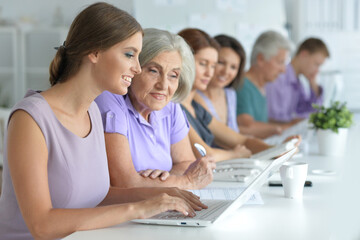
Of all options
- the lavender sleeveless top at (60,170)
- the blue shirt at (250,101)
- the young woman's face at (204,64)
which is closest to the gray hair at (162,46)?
the lavender sleeveless top at (60,170)

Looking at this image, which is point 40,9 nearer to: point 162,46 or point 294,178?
point 162,46

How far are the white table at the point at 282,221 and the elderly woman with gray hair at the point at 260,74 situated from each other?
204cm

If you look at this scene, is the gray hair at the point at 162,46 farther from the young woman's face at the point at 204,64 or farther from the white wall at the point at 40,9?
the white wall at the point at 40,9

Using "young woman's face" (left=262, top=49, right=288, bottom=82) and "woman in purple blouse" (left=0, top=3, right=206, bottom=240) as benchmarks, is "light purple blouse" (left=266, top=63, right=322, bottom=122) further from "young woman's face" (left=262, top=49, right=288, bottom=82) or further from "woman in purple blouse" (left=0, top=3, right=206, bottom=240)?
"woman in purple blouse" (left=0, top=3, right=206, bottom=240)

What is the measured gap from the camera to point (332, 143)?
2709 millimetres

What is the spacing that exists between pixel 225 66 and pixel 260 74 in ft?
3.49

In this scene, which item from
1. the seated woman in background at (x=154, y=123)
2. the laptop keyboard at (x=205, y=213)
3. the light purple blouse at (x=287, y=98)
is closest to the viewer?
the laptop keyboard at (x=205, y=213)

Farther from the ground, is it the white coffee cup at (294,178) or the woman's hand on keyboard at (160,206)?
the woman's hand on keyboard at (160,206)

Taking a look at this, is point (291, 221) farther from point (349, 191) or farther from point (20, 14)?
point (20, 14)

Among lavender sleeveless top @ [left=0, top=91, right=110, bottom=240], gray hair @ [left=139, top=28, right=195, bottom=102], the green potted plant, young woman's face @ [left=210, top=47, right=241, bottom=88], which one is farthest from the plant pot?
lavender sleeveless top @ [left=0, top=91, right=110, bottom=240]

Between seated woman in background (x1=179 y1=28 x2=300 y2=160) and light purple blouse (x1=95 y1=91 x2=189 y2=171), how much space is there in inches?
14.5

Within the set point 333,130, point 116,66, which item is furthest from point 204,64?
point 116,66

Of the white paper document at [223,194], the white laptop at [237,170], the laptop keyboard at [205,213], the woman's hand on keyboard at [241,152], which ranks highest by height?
the laptop keyboard at [205,213]

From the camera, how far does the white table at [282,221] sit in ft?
4.19
